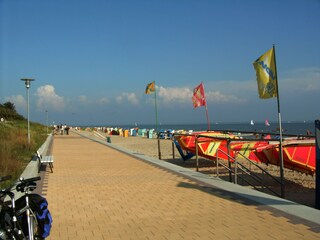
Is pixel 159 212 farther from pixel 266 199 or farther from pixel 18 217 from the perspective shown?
pixel 18 217

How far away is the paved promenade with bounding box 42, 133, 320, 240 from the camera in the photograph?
5.23m

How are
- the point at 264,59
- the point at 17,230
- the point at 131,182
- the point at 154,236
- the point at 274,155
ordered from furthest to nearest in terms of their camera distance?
the point at 274,155, the point at 131,182, the point at 264,59, the point at 154,236, the point at 17,230

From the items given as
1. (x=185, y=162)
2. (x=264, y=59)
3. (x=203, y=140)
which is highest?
(x=264, y=59)

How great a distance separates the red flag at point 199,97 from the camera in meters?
16.8

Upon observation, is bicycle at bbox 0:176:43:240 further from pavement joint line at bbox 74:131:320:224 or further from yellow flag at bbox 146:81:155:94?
yellow flag at bbox 146:81:155:94

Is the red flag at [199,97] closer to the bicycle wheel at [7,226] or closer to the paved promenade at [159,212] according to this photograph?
the paved promenade at [159,212]

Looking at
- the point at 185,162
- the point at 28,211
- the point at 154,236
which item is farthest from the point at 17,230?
the point at 185,162

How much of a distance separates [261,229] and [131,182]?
4.90 meters

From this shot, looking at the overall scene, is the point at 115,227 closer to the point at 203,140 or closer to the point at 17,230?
the point at 17,230

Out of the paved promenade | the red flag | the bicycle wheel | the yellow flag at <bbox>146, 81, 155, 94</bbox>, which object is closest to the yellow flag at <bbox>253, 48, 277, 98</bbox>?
the paved promenade

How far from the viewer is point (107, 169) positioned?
40.9 feet

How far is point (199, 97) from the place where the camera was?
17.0 metres

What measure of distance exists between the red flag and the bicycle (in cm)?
1307

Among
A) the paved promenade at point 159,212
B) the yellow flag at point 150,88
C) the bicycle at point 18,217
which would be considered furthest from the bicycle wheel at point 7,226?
the yellow flag at point 150,88
